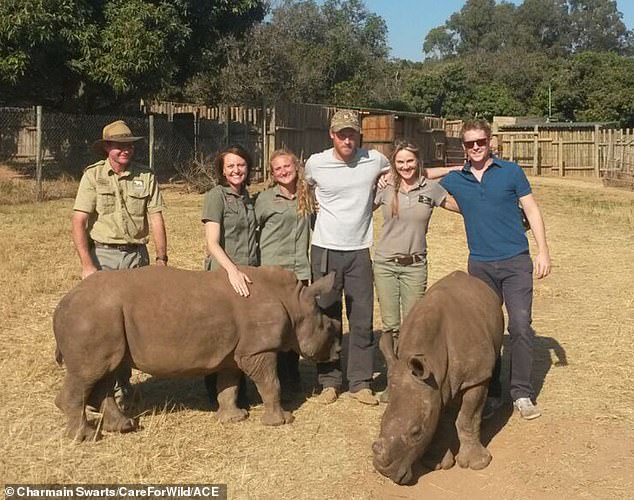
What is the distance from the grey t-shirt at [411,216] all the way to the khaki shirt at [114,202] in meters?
1.83

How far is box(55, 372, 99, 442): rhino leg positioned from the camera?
5113 millimetres

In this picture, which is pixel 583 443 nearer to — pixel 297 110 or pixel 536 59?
pixel 297 110

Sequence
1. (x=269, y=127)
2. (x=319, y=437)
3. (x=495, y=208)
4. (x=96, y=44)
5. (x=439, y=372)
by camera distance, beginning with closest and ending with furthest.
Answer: (x=439, y=372)
(x=319, y=437)
(x=495, y=208)
(x=96, y=44)
(x=269, y=127)

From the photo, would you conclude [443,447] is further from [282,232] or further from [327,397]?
[282,232]

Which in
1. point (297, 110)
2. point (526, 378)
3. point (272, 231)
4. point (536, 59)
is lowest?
point (526, 378)

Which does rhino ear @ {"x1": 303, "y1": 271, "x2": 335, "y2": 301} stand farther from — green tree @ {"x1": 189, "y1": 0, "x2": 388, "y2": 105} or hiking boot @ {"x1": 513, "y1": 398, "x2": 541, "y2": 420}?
green tree @ {"x1": 189, "y1": 0, "x2": 388, "y2": 105}

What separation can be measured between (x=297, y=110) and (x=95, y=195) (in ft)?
66.4

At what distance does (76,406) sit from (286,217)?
6.92ft

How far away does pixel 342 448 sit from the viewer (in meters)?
5.24

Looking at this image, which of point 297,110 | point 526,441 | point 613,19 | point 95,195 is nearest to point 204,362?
point 95,195

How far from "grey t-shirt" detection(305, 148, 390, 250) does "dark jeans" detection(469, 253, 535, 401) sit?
100cm

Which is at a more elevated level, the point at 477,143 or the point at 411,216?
the point at 477,143

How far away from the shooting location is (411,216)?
589 centimetres

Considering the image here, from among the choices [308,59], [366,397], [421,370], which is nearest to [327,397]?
[366,397]
